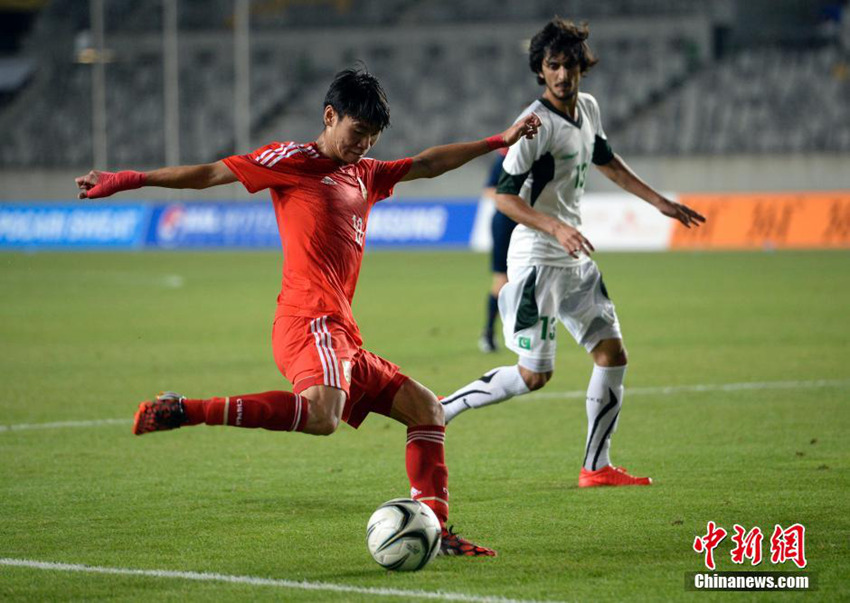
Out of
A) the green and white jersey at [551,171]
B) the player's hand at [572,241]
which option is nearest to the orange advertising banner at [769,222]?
the green and white jersey at [551,171]

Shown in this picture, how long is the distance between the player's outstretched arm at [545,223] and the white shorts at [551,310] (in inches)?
18.6

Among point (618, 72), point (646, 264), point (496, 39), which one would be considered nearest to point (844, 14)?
point (618, 72)

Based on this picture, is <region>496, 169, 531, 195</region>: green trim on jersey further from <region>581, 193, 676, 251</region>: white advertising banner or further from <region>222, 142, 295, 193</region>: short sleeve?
<region>581, 193, 676, 251</region>: white advertising banner

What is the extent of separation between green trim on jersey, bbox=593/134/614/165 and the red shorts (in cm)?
232

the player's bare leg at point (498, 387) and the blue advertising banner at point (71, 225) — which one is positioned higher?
the player's bare leg at point (498, 387)

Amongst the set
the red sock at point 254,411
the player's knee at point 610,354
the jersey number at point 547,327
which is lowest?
the player's knee at point 610,354

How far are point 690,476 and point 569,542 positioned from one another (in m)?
1.76

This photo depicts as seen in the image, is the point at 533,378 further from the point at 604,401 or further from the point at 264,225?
the point at 264,225

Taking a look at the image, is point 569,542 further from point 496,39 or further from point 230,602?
point 496,39

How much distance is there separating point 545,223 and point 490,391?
1.19 m

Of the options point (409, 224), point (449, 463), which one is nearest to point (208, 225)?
point (409, 224)

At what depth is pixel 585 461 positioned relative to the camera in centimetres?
729

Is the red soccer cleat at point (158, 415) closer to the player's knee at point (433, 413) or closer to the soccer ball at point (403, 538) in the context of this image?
the soccer ball at point (403, 538)

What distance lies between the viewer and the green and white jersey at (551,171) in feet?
23.7
